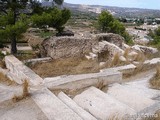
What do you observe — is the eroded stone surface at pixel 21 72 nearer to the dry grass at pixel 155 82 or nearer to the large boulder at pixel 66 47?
the large boulder at pixel 66 47

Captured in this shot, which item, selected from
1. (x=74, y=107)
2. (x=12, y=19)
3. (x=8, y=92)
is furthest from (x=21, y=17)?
(x=74, y=107)

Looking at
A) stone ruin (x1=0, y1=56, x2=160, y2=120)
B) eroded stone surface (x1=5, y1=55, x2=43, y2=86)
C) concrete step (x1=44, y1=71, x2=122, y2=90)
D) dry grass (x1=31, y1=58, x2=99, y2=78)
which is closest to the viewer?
stone ruin (x1=0, y1=56, x2=160, y2=120)

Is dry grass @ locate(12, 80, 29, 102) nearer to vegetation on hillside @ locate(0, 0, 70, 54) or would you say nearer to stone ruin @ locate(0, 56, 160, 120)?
stone ruin @ locate(0, 56, 160, 120)

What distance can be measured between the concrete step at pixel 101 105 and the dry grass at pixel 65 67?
291 cm

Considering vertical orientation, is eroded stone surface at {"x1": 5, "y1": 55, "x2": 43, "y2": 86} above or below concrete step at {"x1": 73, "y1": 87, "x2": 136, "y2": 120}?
below

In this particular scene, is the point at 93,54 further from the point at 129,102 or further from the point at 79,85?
the point at 129,102

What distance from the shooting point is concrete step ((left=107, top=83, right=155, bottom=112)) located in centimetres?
592

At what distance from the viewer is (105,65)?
990 cm

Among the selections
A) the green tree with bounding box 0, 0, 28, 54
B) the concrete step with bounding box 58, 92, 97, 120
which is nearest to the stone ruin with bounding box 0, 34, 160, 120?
the concrete step with bounding box 58, 92, 97, 120

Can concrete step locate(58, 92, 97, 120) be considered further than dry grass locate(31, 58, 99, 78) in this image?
No

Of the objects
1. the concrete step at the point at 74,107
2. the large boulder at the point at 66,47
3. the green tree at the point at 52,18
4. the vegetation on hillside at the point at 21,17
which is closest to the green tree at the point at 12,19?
the vegetation on hillside at the point at 21,17

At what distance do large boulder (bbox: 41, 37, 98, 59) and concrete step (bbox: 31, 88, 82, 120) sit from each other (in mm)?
4748

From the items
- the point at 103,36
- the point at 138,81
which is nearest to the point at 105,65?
the point at 138,81

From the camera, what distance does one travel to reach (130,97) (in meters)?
6.35
